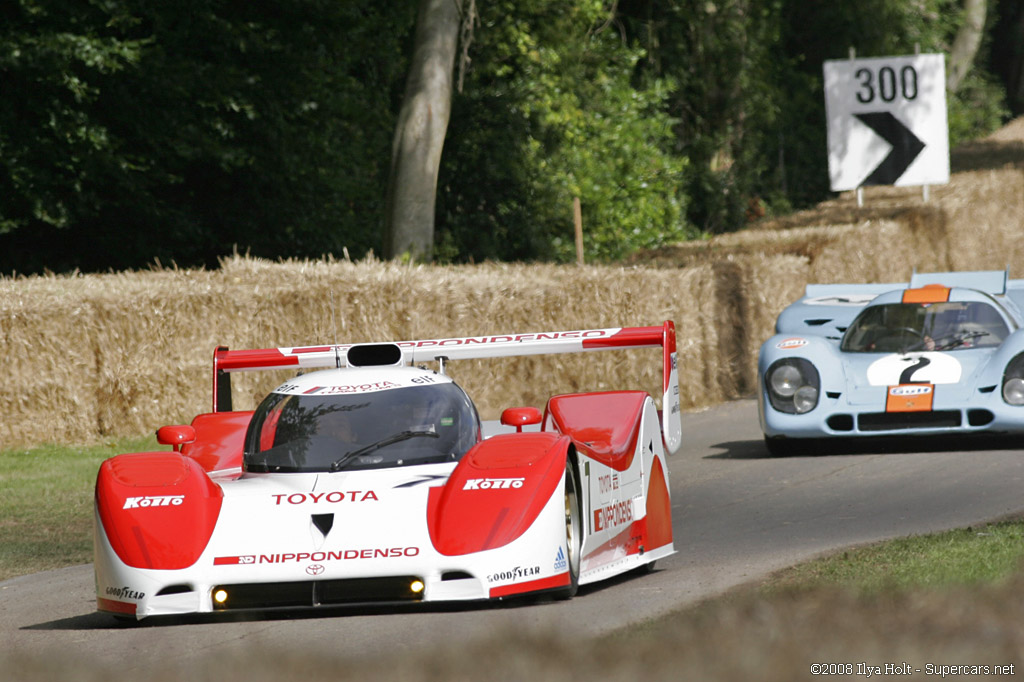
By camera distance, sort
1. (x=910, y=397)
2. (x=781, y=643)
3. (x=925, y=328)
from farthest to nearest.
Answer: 1. (x=925, y=328)
2. (x=910, y=397)
3. (x=781, y=643)

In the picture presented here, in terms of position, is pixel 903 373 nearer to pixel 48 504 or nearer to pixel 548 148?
pixel 48 504

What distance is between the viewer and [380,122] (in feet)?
92.5

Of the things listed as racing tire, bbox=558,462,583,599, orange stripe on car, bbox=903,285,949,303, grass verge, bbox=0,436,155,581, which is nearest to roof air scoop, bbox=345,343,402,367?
racing tire, bbox=558,462,583,599

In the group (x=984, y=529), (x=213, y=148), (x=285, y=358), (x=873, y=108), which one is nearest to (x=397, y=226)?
(x=213, y=148)

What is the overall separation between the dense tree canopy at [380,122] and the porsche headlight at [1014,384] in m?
7.48

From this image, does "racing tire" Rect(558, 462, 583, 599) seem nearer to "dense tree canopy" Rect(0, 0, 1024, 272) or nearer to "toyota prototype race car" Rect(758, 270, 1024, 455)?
"toyota prototype race car" Rect(758, 270, 1024, 455)

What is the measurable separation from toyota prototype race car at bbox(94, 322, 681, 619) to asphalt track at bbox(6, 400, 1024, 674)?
147 mm

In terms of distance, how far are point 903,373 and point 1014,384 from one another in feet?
2.80

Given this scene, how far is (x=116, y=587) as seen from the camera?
6523 millimetres

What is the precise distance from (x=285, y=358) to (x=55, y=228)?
50.3 ft

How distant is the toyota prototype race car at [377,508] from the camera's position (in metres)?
6.31

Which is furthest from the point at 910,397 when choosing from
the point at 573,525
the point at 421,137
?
the point at 421,137

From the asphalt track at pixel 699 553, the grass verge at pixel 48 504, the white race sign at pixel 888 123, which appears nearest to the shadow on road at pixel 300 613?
the asphalt track at pixel 699 553

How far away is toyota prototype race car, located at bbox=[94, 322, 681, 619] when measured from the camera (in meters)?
6.31
